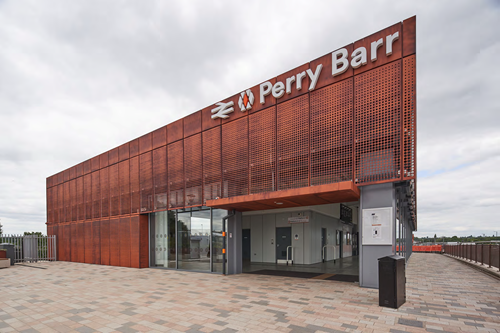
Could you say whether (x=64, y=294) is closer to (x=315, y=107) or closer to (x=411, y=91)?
(x=315, y=107)

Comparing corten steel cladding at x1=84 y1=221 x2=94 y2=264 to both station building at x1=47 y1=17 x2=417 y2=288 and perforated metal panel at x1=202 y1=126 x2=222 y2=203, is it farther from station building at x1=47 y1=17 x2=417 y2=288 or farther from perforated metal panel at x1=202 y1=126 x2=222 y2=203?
perforated metal panel at x1=202 y1=126 x2=222 y2=203

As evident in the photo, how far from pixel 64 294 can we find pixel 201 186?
6692mm

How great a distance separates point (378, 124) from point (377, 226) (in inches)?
122

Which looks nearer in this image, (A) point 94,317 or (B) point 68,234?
(A) point 94,317

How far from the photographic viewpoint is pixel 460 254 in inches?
891

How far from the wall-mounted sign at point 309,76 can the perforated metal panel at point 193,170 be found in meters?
1.92

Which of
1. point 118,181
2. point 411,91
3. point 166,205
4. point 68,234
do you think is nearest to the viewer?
point 411,91

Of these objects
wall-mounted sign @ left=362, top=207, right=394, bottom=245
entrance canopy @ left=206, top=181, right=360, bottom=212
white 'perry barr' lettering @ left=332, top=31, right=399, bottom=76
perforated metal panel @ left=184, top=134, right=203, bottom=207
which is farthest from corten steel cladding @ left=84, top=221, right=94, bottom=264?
white 'perry barr' lettering @ left=332, top=31, right=399, bottom=76

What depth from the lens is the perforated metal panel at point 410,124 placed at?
28.8ft

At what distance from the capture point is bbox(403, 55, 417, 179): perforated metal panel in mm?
8763

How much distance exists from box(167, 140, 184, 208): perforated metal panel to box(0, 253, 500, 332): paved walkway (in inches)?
198

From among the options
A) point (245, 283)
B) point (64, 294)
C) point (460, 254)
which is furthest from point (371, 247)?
point (460, 254)

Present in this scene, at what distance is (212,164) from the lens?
1412 cm

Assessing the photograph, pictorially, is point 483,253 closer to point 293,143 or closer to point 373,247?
point 373,247
